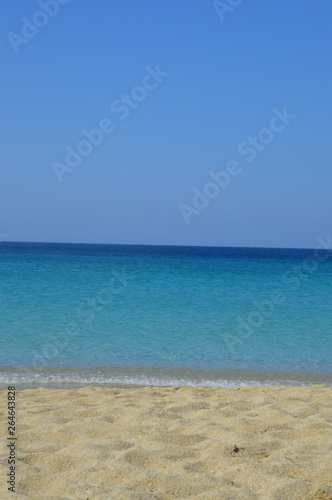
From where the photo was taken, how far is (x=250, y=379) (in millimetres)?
8953

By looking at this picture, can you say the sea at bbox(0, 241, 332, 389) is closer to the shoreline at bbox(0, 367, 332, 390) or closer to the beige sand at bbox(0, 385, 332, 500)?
the shoreline at bbox(0, 367, 332, 390)

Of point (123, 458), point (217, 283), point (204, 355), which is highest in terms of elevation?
point (123, 458)

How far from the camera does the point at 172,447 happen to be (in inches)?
170

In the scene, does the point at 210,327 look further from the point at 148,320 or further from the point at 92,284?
the point at 92,284

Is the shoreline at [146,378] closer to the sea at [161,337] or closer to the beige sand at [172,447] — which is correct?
the sea at [161,337]

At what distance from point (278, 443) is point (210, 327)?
872 cm

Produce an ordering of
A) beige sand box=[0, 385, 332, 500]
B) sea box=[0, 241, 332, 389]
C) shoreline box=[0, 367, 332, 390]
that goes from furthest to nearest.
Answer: sea box=[0, 241, 332, 389], shoreline box=[0, 367, 332, 390], beige sand box=[0, 385, 332, 500]

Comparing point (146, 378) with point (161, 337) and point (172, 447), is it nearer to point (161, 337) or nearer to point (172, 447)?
point (161, 337)

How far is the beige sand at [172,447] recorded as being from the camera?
3.51m

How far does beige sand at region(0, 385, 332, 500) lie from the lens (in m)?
3.51

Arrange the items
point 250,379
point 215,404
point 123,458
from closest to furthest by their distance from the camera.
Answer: point 123,458
point 215,404
point 250,379

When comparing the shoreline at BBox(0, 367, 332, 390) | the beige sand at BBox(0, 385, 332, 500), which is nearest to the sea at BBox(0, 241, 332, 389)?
the shoreline at BBox(0, 367, 332, 390)

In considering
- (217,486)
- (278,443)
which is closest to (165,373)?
(278,443)

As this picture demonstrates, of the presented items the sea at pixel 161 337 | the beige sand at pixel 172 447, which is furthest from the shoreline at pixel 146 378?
the beige sand at pixel 172 447
